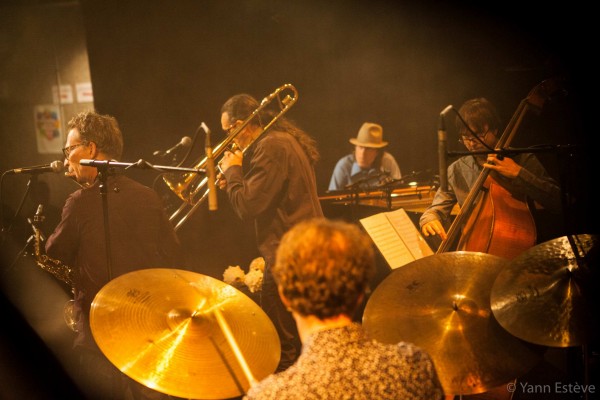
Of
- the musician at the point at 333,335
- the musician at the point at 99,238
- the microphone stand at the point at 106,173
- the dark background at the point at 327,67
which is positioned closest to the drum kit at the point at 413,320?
the musician at the point at 333,335

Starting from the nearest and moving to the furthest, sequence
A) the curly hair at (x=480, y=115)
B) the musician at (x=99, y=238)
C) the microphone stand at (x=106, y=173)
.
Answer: the microphone stand at (x=106, y=173), the musician at (x=99, y=238), the curly hair at (x=480, y=115)

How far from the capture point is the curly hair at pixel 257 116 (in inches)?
154

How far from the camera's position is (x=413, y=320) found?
7.98 feet

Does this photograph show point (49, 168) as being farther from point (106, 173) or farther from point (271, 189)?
point (271, 189)

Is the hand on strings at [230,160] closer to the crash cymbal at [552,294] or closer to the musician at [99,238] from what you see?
the musician at [99,238]

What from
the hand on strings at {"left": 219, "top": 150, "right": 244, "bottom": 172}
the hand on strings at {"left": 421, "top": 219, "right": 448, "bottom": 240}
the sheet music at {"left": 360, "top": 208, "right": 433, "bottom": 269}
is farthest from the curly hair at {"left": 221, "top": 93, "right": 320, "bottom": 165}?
the hand on strings at {"left": 421, "top": 219, "right": 448, "bottom": 240}

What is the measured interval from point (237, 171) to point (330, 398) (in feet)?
7.82

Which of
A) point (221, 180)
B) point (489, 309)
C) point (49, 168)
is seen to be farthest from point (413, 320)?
point (49, 168)

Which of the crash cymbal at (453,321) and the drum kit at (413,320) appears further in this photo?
the crash cymbal at (453,321)

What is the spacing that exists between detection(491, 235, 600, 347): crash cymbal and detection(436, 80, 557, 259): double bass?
0.69 meters

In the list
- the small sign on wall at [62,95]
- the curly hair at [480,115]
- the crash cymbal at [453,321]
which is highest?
the small sign on wall at [62,95]

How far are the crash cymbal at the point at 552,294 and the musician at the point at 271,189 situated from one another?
1.55m

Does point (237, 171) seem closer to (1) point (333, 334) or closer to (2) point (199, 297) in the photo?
(2) point (199, 297)

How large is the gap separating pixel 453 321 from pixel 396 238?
1.27m
